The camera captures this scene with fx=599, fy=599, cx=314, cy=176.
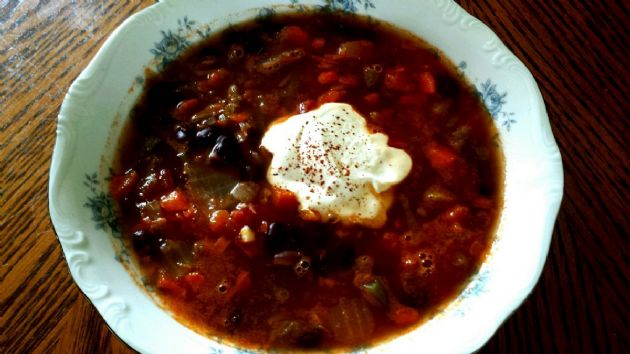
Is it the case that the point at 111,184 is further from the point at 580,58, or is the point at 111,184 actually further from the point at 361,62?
the point at 580,58

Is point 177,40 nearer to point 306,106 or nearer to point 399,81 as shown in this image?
point 306,106

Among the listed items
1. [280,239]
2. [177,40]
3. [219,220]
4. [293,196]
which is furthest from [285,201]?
[177,40]

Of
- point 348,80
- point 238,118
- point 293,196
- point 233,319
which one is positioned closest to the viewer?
point 233,319

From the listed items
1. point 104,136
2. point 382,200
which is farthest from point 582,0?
point 104,136

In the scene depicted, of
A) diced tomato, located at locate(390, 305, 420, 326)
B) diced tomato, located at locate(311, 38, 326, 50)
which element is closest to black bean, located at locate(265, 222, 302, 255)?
diced tomato, located at locate(390, 305, 420, 326)

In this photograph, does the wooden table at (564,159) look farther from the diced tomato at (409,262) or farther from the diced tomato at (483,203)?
the diced tomato at (409,262)

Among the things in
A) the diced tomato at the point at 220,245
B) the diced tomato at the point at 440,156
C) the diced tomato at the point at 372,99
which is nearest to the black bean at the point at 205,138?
the diced tomato at the point at 220,245

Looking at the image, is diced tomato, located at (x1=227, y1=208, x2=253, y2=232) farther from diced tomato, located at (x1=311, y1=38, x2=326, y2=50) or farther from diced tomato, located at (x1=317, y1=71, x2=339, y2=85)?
diced tomato, located at (x1=311, y1=38, x2=326, y2=50)
